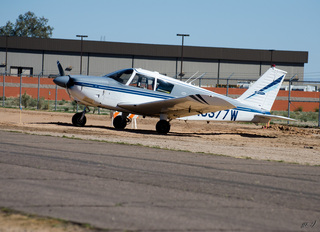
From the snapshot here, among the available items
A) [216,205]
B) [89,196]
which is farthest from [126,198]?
[216,205]

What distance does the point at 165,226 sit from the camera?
5320mm

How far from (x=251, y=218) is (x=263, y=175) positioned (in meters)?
3.68

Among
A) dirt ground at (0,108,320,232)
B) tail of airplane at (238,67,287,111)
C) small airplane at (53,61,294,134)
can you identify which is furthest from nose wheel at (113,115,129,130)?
tail of airplane at (238,67,287,111)

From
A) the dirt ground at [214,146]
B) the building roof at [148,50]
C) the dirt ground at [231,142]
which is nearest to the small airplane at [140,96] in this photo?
the dirt ground at [231,142]

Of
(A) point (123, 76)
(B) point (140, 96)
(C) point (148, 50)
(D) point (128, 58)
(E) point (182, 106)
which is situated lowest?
(E) point (182, 106)

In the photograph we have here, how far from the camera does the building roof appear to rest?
71.9 meters

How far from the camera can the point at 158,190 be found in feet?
24.1

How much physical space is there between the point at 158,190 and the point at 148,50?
65.7 metres

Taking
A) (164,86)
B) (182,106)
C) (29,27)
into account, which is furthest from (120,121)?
(29,27)

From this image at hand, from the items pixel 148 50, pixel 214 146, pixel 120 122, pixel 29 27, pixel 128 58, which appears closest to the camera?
pixel 214 146

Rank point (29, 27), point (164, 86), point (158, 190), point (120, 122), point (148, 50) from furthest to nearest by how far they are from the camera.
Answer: point (29, 27)
point (148, 50)
point (120, 122)
point (164, 86)
point (158, 190)

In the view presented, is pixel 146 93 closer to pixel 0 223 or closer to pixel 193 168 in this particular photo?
pixel 193 168

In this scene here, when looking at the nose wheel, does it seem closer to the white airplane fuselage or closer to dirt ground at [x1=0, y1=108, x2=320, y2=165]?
the white airplane fuselage

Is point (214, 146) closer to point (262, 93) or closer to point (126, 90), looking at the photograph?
point (126, 90)
